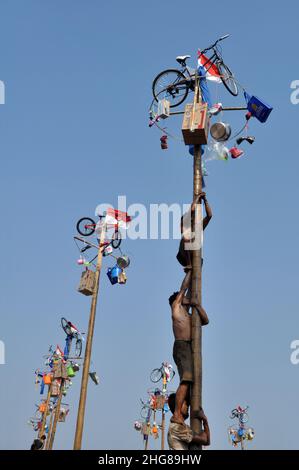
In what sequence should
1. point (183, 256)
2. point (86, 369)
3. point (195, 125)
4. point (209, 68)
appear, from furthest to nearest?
point (86, 369) < point (209, 68) < point (195, 125) < point (183, 256)

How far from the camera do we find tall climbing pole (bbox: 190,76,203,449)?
5.82 meters

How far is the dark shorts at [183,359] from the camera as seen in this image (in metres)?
5.95

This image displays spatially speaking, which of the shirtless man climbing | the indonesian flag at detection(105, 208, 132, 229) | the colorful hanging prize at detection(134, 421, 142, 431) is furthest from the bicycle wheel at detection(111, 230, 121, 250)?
the colorful hanging prize at detection(134, 421, 142, 431)

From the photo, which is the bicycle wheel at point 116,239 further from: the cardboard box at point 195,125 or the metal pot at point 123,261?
the cardboard box at point 195,125

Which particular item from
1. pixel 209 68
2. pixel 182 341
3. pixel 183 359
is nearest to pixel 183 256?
pixel 182 341

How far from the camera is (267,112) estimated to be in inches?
329

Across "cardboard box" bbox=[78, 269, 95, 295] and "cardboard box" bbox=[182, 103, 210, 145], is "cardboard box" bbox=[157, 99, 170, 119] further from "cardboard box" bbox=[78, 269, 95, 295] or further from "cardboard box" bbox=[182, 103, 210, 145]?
"cardboard box" bbox=[78, 269, 95, 295]

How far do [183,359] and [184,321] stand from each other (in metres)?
0.50

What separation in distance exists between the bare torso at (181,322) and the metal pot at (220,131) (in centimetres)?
317

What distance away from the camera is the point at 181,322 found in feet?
20.6

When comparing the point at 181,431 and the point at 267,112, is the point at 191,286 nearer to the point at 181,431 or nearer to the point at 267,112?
the point at 181,431

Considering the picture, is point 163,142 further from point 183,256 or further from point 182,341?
point 182,341

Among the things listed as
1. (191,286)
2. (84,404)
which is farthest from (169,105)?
(84,404)
